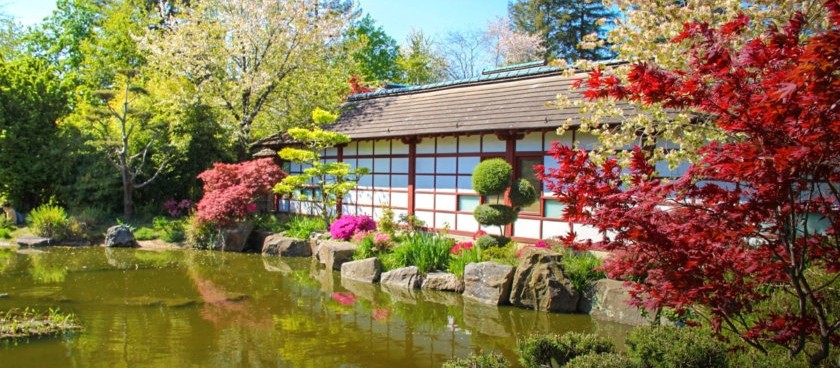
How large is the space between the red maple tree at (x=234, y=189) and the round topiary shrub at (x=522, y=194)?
703 cm

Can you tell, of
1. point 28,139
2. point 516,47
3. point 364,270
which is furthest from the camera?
point 516,47

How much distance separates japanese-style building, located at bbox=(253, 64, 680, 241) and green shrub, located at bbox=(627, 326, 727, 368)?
606 centimetres

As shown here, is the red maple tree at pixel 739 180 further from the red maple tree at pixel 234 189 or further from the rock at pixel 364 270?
the red maple tree at pixel 234 189

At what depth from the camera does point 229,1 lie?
19531 mm

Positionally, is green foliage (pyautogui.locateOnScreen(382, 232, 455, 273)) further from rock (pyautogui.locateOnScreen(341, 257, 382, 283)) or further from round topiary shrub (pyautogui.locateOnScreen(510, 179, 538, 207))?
round topiary shrub (pyautogui.locateOnScreen(510, 179, 538, 207))

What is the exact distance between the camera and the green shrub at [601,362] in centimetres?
428

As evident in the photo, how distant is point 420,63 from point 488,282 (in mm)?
24588

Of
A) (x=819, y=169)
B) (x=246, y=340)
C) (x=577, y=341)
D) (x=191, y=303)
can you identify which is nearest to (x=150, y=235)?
(x=191, y=303)

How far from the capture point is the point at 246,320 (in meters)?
7.74

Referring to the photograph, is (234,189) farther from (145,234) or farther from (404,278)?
(404,278)

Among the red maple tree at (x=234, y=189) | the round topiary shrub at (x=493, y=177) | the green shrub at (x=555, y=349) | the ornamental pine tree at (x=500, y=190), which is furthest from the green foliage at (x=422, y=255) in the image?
the green shrub at (x=555, y=349)

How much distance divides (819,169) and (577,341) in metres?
2.34

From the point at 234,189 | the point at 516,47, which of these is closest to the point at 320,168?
the point at 234,189

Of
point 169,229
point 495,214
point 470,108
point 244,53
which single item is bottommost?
point 169,229
